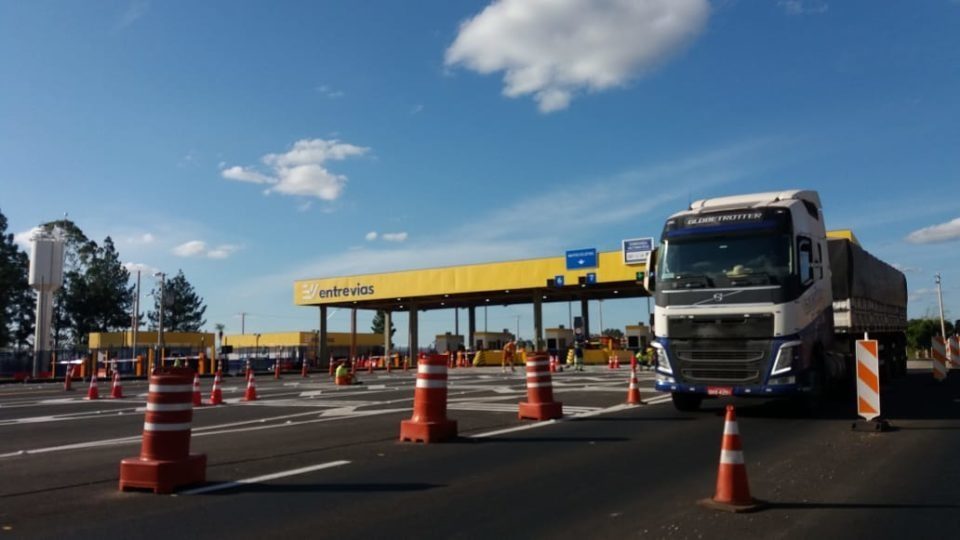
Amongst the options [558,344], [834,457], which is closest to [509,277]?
[558,344]

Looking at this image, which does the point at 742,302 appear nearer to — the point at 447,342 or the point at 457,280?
the point at 457,280

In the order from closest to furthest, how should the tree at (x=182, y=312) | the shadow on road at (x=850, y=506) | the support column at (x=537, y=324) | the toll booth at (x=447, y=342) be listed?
the shadow on road at (x=850, y=506) < the support column at (x=537, y=324) < the toll booth at (x=447, y=342) < the tree at (x=182, y=312)

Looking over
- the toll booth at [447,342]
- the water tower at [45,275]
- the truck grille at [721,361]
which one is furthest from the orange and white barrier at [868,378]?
the toll booth at [447,342]

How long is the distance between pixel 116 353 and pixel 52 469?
59.7 m

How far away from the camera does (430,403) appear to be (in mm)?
10062

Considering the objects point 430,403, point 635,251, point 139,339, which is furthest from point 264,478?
point 139,339

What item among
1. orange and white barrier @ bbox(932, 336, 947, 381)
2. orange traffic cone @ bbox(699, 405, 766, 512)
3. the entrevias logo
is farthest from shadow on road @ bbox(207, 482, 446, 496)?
the entrevias logo

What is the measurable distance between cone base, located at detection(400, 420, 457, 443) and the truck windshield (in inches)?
186

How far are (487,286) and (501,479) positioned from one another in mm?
38836

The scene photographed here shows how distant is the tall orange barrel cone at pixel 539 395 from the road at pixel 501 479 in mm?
323

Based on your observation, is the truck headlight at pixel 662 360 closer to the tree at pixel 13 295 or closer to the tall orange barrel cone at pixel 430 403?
the tall orange barrel cone at pixel 430 403

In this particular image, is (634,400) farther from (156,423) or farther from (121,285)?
(121,285)

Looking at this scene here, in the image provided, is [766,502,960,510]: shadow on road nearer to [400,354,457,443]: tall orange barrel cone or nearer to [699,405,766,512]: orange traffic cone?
[699,405,766,512]: orange traffic cone

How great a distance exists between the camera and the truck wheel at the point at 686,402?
528 inches
